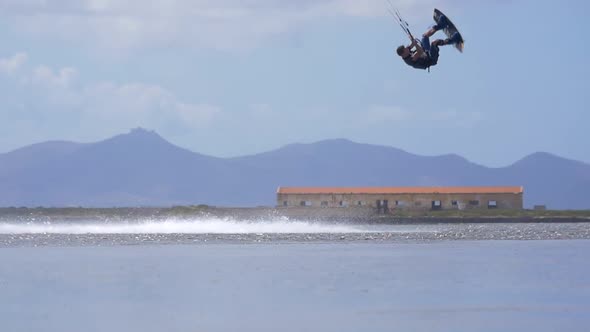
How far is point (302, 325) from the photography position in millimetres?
32844

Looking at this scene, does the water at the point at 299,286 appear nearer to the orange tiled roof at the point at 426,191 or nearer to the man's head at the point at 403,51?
the man's head at the point at 403,51

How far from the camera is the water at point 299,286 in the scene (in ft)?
110

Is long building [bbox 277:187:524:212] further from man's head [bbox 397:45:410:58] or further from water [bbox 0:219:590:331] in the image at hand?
man's head [bbox 397:45:410:58]

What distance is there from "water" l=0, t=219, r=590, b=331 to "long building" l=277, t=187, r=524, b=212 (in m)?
56.5

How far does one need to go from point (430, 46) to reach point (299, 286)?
9.38m

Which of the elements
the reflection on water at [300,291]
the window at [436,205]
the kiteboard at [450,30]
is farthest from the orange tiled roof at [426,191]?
the kiteboard at [450,30]

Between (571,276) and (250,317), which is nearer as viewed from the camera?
(250,317)

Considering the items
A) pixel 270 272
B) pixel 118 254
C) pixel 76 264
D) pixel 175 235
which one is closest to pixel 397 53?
pixel 270 272

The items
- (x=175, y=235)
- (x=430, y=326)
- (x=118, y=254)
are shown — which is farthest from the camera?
(x=175, y=235)

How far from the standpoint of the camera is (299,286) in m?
41.8

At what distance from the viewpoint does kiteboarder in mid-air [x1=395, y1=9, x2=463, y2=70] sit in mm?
35344

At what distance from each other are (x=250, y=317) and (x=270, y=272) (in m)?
12.8

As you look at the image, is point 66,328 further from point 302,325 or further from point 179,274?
point 179,274

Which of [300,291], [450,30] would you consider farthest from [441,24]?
[300,291]
